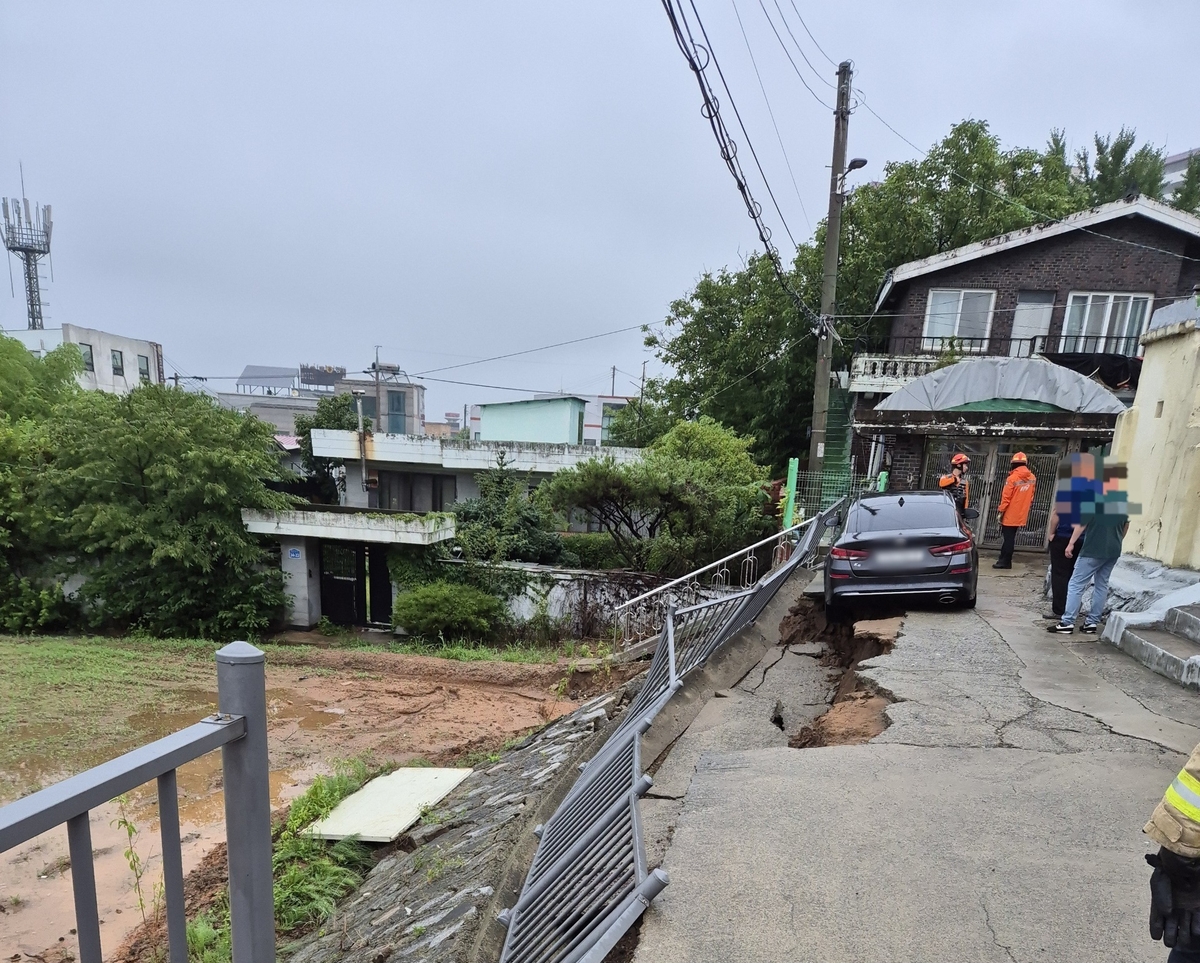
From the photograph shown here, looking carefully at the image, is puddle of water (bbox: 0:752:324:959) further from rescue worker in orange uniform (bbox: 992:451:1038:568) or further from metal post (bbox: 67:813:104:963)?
rescue worker in orange uniform (bbox: 992:451:1038:568)

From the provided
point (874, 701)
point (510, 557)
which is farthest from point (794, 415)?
point (874, 701)

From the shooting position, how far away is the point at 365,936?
3994 mm

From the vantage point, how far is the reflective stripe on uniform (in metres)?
1.80

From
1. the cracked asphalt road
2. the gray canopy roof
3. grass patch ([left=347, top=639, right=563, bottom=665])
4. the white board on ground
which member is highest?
the gray canopy roof

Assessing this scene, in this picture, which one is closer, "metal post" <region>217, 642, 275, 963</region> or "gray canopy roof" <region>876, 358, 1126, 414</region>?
"metal post" <region>217, 642, 275, 963</region>

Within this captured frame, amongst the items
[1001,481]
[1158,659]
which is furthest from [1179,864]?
[1001,481]

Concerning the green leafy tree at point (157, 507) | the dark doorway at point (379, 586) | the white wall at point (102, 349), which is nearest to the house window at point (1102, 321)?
the dark doorway at point (379, 586)

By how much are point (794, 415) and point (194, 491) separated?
62.1 ft

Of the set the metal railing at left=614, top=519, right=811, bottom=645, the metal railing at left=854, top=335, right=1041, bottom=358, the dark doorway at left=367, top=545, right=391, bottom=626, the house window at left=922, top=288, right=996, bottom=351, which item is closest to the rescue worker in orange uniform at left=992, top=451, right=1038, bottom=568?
the metal railing at left=614, top=519, right=811, bottom=645

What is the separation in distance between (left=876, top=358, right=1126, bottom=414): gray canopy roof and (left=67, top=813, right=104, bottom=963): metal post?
12453mm

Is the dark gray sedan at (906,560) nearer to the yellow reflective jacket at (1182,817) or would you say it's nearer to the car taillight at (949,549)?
the car taillight at (949,549)

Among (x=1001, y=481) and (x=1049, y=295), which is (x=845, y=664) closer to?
(x=1001, y=481)

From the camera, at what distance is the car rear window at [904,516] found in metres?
6.87

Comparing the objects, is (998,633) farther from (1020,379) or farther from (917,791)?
(1020,379)
